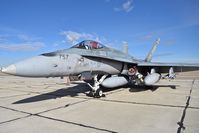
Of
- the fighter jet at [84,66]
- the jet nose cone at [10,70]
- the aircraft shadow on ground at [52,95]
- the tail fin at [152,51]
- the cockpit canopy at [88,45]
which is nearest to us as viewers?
the jet nose cone at [10,70]

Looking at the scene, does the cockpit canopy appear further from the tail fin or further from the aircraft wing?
the tail fin

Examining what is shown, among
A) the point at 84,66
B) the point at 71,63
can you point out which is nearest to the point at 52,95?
the point at 84,66

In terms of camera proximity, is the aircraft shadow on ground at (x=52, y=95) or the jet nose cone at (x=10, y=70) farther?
the aircraft shadow on ground at (x=52, y=95)

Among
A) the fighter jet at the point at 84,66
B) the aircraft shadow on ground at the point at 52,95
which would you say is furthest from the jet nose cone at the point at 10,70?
the aircraft shadow on ground at the point at 52,95

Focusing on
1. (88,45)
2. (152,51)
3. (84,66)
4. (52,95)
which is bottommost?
(52,95)

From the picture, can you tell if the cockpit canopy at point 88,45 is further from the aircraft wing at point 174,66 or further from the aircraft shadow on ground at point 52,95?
the aircraft wing at point 174,66

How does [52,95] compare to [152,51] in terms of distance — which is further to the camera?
[152,51]

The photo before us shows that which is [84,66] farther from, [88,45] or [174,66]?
[174,66]

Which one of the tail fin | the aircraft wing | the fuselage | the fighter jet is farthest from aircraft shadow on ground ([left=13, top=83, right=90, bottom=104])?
the tail fin

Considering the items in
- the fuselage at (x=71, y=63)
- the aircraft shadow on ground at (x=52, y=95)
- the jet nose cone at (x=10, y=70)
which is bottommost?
the aircraft shadow on ground at (x=52, y=95)

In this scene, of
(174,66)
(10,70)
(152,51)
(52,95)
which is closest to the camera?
(10,70)

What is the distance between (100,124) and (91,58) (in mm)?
4142

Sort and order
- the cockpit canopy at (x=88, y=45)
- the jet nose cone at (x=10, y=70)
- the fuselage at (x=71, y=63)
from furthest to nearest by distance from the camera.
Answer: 1. the cockpit canopy at (x=88, y=45)
2. the fuselage at (x=71, y=63)
3. the jet nose cone at (x=10, y=70)

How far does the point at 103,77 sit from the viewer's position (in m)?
9.23
